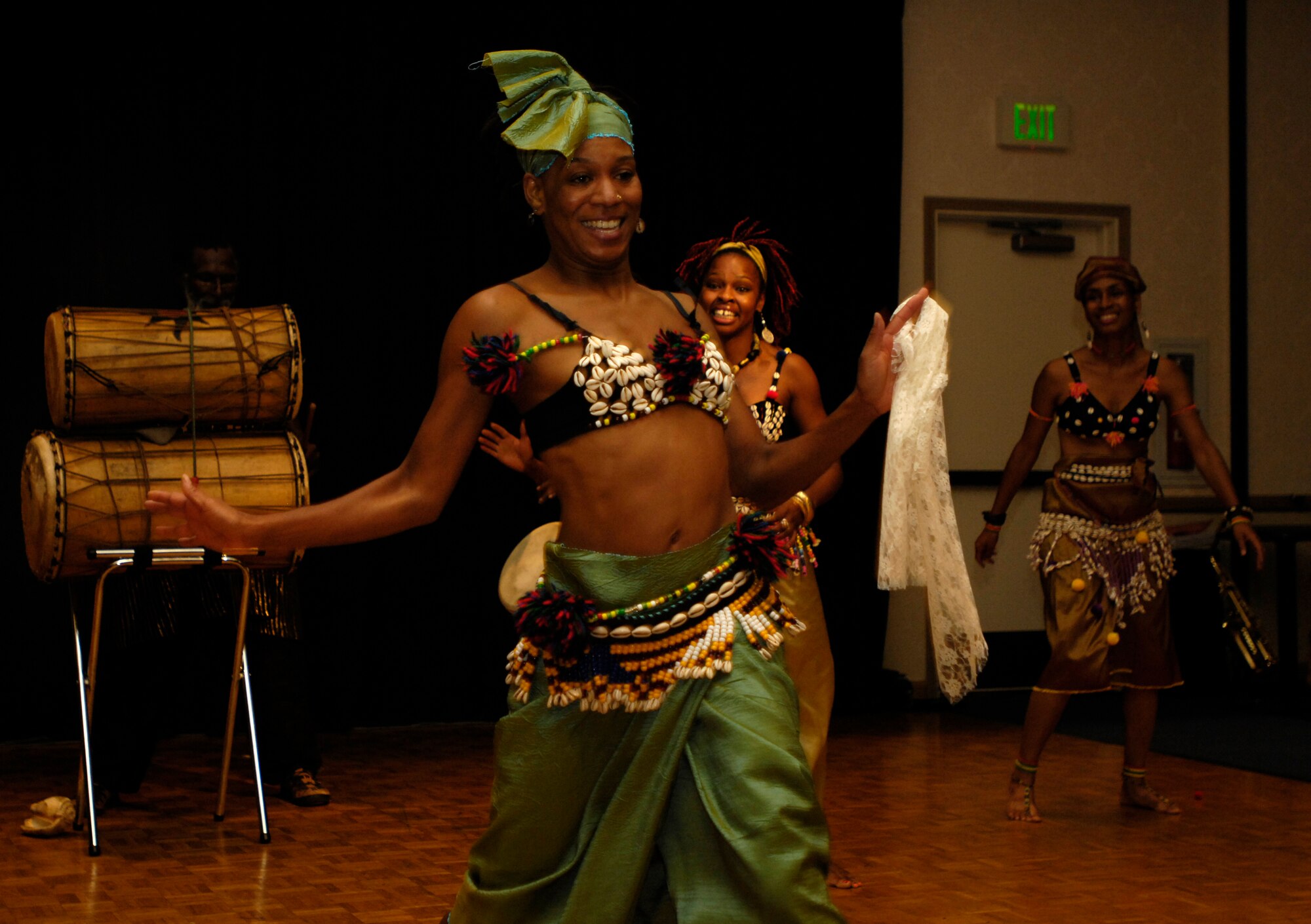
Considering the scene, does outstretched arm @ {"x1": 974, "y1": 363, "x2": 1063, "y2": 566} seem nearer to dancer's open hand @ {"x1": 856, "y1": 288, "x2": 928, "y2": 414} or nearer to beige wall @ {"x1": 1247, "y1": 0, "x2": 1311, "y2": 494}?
dancer's open hand @ {"x1": 856, "y1": 288, "x2": 928, "y2": 414}

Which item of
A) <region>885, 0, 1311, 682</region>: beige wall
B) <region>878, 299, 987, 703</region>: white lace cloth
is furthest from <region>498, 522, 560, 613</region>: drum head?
<region>885, 0, 1311, 682</region>: beige wall

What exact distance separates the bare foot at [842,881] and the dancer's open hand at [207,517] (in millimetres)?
2222

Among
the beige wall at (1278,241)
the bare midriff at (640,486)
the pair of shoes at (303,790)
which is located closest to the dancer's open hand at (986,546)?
the pair of shoes at (303,790)

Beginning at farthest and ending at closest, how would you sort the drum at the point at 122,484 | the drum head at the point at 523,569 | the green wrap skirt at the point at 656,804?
the drum at the point at 122,484
the drum head at the point at 523,569
the green wrap skirt at the point at 656,804

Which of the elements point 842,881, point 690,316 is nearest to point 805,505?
point 842,881

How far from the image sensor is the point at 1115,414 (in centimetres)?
527

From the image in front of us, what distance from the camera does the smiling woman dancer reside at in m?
2.38

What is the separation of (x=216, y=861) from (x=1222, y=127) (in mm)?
6841

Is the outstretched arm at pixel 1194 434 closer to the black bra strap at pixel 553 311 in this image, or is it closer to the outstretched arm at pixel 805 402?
the outstretched arm at pixel 805 402

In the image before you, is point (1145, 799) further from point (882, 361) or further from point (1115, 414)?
point (882, 361)

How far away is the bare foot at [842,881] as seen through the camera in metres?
4.15

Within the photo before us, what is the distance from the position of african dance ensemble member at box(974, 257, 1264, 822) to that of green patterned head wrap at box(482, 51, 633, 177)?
2.95 metres

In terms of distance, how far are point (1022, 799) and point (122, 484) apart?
9.96ft

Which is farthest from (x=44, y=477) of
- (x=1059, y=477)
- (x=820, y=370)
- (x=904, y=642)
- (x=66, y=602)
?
(x=904, y=642)
